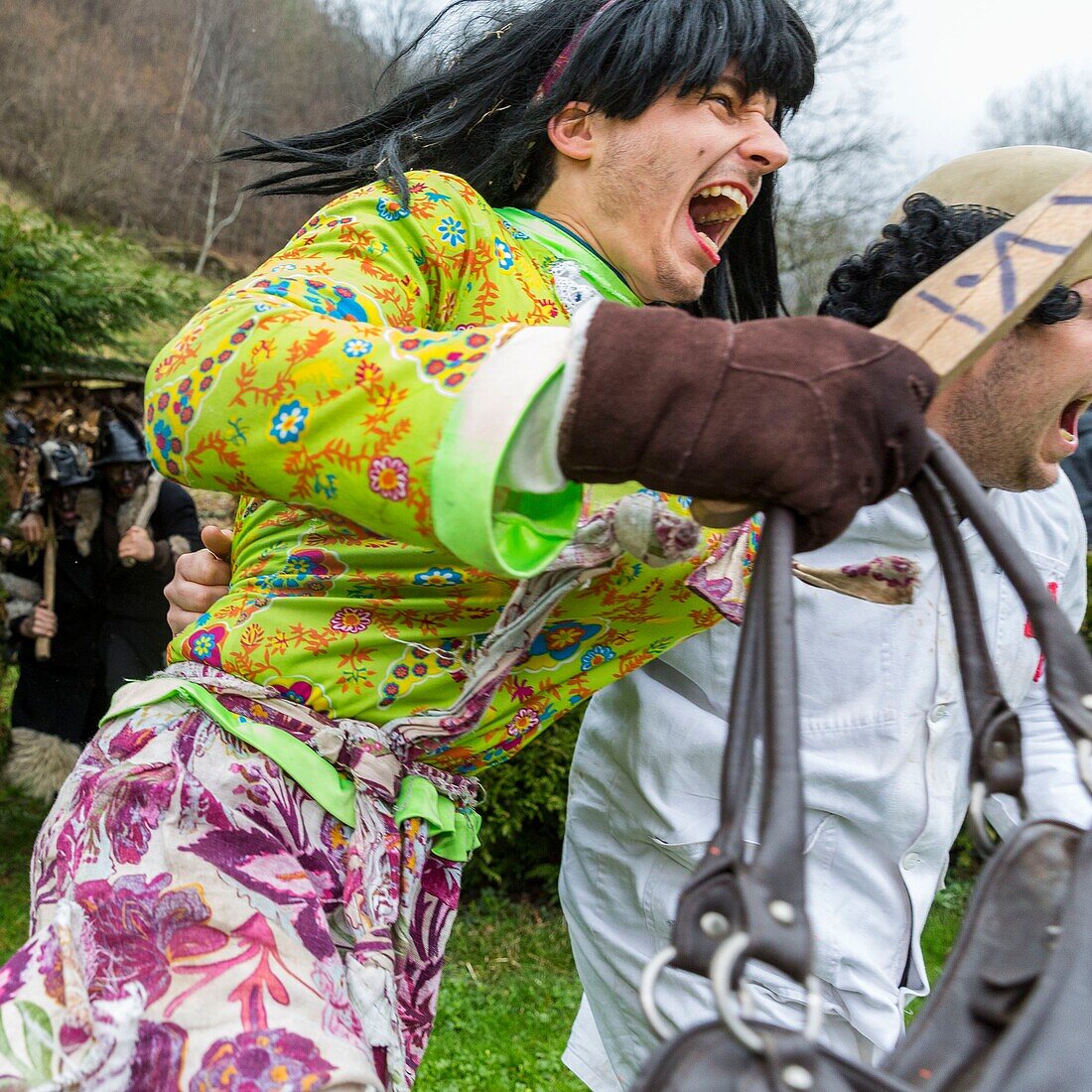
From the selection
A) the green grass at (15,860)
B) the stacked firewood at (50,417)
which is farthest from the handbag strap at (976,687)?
the stacked firewood at (50,417)

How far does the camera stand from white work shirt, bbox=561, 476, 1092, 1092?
2164 mm

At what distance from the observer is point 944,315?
1.16 m

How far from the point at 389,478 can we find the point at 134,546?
5105 millimetres

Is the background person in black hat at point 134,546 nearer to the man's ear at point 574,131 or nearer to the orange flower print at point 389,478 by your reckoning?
the man's ear at point 574,131

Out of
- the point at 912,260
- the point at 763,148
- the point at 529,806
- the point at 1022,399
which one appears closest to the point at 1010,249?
the point at 763,148

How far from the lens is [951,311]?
1.16m

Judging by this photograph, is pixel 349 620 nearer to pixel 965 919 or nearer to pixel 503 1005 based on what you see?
pixel 965 919

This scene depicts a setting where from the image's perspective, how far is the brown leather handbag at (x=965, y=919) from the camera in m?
0.83

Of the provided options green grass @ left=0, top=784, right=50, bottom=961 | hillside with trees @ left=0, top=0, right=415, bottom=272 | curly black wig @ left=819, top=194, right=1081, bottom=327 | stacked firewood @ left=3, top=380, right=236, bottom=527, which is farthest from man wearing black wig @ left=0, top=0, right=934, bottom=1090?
hillside with trees @ left=0, top=0, right=415, bottom=272

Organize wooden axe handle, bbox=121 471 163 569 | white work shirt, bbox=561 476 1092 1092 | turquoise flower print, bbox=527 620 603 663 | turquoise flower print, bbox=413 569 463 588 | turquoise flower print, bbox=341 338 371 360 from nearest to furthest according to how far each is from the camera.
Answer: turquoise flower print, bbox=341 338 371 360 < turquoise flower print, bbox=413 569 463 588 < turquoise flower print, bbox=527 620 603 663 < white work shirt, bbox=561 476 1092 1092 < wooden axe handle, bbox=121 471 163 569

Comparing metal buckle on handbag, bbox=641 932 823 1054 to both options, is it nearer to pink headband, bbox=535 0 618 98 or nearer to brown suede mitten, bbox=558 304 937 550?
brown suede mitten, bbox=558 304 937 550

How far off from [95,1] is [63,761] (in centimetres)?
3099

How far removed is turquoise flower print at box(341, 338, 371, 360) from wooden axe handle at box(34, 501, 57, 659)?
5489 mm

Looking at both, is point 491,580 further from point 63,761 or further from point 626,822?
point 63,761
